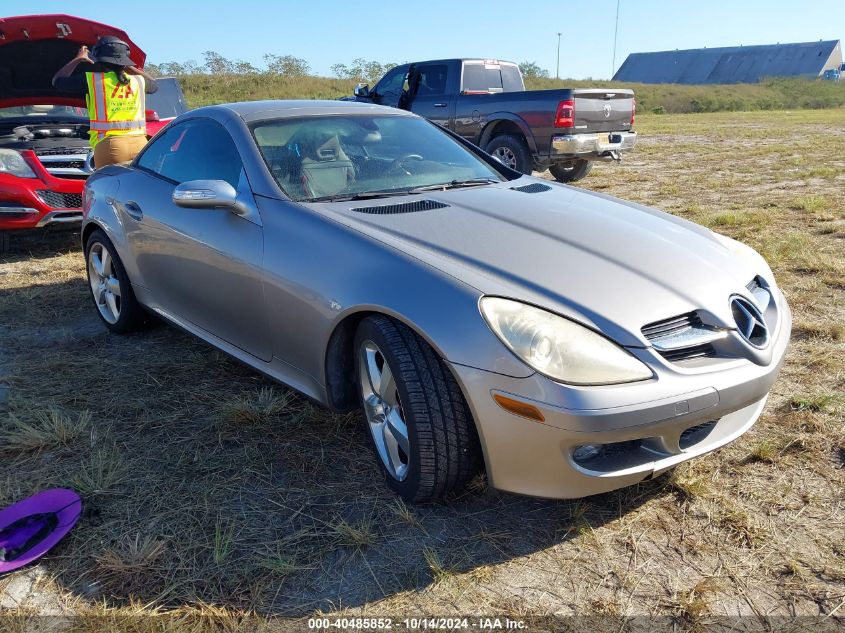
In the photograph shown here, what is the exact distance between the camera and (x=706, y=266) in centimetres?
267

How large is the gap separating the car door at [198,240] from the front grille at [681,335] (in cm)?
157

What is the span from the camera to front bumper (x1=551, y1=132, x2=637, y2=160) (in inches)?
355

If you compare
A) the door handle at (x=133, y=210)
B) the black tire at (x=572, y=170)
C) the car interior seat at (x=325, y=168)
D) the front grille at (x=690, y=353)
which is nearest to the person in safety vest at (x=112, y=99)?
the door handle at (x=133, y=210)

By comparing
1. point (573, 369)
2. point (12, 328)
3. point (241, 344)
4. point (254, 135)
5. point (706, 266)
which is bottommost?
point (12, 328)

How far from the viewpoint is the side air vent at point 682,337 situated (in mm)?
2238

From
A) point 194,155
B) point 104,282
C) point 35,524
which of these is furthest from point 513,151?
point 35,524

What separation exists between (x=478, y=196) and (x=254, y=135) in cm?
110

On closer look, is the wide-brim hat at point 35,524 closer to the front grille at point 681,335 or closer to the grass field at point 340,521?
the grass field at point 340,521

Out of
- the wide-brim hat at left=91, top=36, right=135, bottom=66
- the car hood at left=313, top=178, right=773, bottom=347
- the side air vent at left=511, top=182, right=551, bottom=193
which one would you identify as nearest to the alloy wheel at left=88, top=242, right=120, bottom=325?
the car hood at left=313, top=178, right=773, bottom=347

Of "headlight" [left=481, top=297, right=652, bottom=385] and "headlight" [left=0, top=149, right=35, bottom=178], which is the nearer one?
"headlight" [left=481, top=297, right=652, bottom=385]

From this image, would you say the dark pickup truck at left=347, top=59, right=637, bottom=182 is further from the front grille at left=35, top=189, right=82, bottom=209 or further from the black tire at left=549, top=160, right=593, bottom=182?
the front grille at left=35, top=189, right=82, bottom=209

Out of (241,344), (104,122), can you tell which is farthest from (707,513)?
(104,122)

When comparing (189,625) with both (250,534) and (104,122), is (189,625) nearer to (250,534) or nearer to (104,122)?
(250,534)

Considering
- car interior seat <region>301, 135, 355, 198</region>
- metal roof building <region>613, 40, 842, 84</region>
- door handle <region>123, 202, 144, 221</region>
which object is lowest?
door handle <region>123, 202, 144, 221</region>
